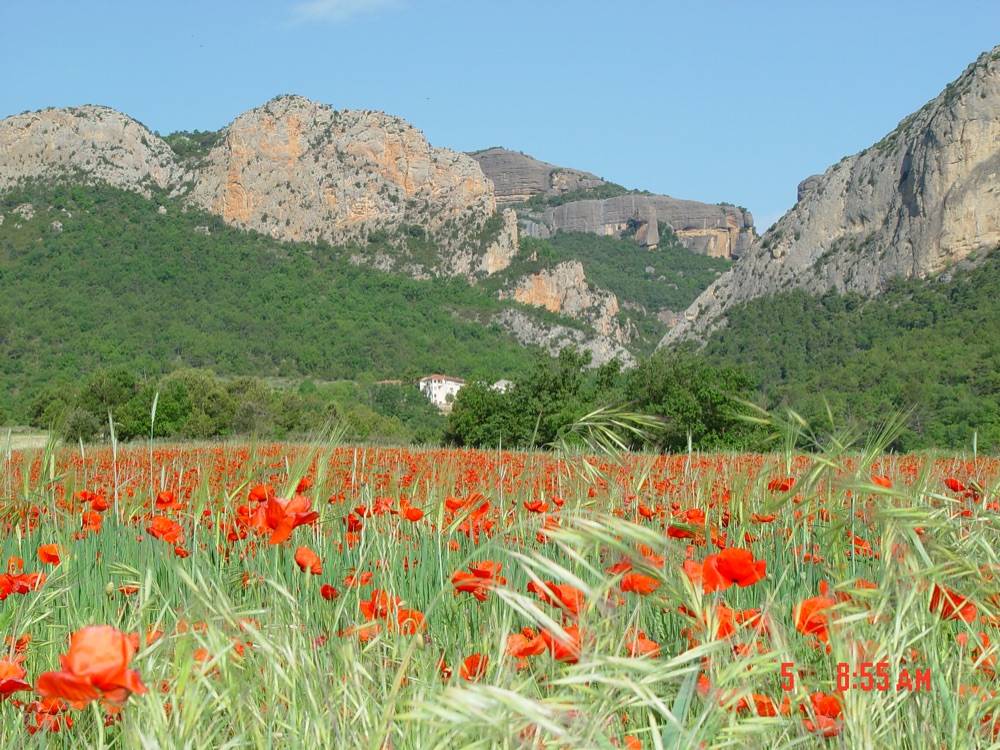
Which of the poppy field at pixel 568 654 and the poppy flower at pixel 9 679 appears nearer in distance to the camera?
the poppy field at pixel 568 654

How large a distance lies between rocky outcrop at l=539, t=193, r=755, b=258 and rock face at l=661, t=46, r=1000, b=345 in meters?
91.4

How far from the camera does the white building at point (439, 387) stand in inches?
2685

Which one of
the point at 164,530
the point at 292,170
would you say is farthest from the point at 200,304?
the point at 164,530

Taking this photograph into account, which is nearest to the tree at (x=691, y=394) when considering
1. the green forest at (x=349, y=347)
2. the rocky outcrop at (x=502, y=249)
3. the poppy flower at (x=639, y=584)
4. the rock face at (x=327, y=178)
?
the green forest at (x=349, y=347)

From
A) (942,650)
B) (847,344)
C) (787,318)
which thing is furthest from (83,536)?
(787,318)

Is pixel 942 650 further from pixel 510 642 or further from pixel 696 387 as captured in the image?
pixel 696 387

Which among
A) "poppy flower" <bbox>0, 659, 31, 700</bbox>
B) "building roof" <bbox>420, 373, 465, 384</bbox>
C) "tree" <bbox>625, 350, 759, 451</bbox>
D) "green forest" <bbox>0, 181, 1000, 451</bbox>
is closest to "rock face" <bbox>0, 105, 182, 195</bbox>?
"green forest" <bbox>0, 181, 1000, 451</bbox>

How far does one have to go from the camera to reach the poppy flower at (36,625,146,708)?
3.38 ft

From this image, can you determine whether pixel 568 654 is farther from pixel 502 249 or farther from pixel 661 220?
pixel 661 220

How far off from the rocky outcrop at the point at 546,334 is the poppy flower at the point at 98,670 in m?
86.0

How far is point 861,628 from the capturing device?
1480 mm

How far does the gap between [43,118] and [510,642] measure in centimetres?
10712

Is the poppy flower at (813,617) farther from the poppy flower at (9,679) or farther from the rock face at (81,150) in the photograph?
the rock face at (81,150)

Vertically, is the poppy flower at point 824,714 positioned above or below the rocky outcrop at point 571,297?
below
